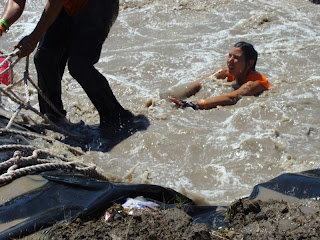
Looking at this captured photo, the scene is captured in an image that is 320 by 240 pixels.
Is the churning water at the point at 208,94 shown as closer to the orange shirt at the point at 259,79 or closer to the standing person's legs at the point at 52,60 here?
the orange shirt at the point at 259,79

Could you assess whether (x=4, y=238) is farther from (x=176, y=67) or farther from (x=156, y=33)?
(x=156, y=33)

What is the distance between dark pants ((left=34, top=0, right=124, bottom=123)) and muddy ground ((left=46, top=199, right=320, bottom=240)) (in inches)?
87.7

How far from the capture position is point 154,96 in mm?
5492

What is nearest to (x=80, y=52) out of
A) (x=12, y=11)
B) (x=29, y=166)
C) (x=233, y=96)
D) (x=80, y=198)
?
(x=12, y=11)

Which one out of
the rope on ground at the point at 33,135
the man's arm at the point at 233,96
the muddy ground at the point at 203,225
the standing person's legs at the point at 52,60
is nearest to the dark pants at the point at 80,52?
the standing person's legs at the point at 52,60

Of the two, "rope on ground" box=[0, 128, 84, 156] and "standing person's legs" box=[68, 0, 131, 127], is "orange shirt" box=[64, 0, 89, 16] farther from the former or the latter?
"rope on ground" box=[0, 128, 84, 156]

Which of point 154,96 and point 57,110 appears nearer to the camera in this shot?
point 57,110

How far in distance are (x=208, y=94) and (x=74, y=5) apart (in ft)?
6.98

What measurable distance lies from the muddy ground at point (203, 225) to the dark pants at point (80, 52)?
2227 mm

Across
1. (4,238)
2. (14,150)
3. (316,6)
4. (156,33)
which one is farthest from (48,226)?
(316,6)

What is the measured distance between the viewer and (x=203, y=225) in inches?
83.7

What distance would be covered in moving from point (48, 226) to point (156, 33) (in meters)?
6.40

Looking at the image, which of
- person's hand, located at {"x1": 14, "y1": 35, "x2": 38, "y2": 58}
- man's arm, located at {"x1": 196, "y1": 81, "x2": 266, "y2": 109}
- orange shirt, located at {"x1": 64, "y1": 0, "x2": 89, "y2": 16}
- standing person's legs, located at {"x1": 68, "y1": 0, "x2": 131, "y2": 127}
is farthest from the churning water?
orange shirt, located at {"x1": 64, "y1": 0, "x2": 89, "y2": 16}

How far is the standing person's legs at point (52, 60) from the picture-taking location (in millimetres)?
4352
